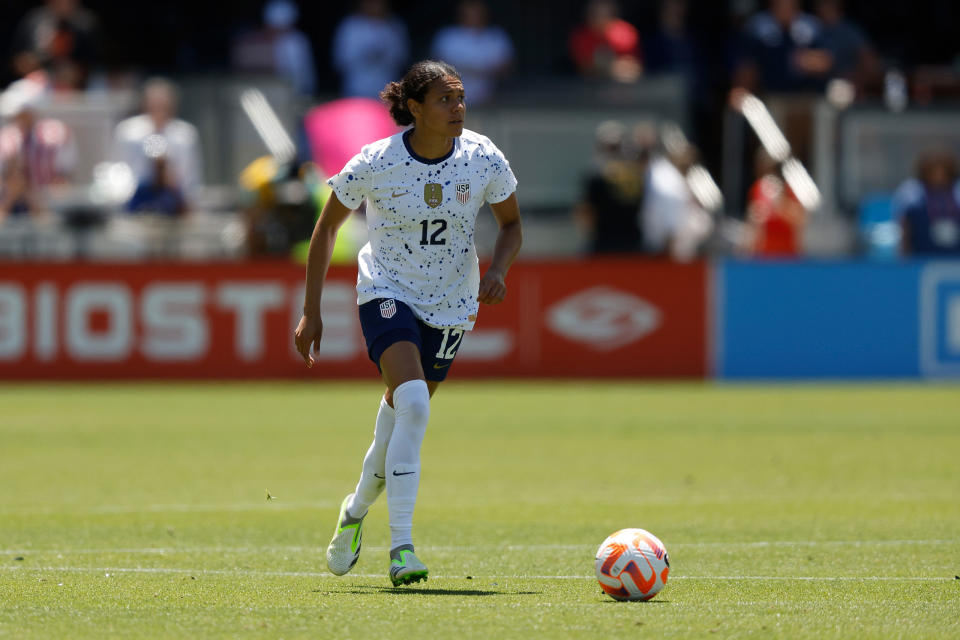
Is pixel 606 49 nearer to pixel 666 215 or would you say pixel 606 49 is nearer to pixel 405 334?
pixel 666 215

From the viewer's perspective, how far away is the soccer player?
755 centimetres

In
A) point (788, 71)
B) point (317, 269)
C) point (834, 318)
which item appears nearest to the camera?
point (317, 269)

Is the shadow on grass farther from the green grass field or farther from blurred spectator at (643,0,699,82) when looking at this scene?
blurred spectator at (643,0,699,82)

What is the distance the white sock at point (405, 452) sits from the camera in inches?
290

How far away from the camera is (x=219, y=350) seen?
20.2 metres

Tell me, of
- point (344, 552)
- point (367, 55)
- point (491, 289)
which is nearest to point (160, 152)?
point (367, 55)

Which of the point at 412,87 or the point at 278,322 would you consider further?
the point at 278,322

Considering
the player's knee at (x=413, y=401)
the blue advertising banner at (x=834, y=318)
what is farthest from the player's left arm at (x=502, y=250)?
the blue advertising banner at (x=834, y=318)

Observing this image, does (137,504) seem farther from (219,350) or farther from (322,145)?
(322,145)

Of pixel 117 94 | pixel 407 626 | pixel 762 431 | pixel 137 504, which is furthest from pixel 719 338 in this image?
pixel 407 626

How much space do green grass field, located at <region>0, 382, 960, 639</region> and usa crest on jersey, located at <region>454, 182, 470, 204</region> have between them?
66.3 inches

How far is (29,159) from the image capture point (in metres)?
21.1

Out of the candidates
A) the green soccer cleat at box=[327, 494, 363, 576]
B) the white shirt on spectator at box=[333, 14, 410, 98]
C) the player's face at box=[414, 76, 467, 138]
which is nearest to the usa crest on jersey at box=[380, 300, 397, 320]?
the player's face at box=[414, 76, 467, 138]

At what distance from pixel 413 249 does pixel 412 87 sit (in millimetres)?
719
